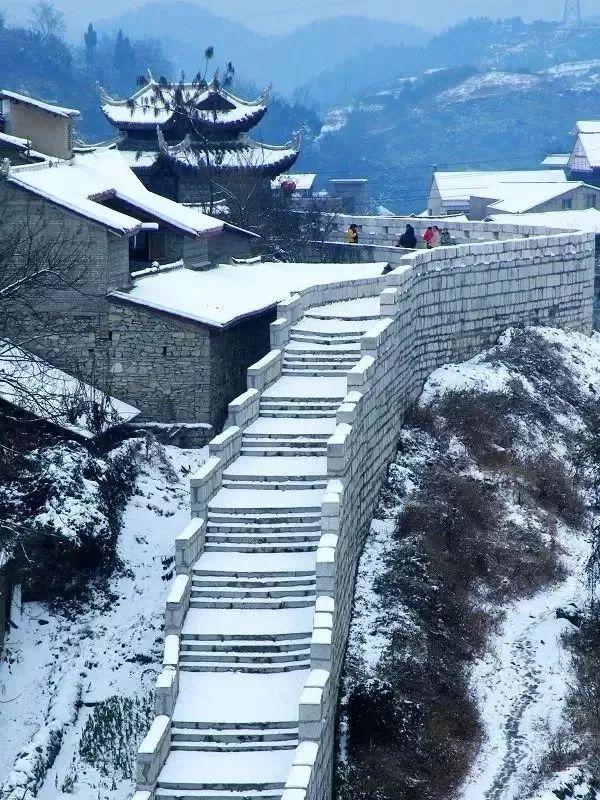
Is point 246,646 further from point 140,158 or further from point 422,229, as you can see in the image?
point 140,158

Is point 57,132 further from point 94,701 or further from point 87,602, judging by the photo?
point 94,701

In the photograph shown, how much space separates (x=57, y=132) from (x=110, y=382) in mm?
6926

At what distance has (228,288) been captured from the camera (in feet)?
105

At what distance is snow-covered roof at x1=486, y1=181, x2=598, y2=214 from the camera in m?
61.1

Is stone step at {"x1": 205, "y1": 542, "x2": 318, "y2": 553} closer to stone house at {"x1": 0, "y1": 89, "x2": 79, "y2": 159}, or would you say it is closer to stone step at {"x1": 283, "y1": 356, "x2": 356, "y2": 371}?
stone step at {"x1": 283, "y1": 356, "x2": 356, "y2": 371}

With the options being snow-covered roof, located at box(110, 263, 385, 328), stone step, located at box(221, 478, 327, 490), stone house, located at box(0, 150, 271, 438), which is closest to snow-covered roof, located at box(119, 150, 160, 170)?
snow-covered roof, located at box(110, 263, 385, 328)

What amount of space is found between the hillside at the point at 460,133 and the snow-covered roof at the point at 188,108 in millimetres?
111500

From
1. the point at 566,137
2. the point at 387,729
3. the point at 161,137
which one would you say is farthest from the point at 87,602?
the point at 566,137

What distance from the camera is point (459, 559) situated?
2658cm

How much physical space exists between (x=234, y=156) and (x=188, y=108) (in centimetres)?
202

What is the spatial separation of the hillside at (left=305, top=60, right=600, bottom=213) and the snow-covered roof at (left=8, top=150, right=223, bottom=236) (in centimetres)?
12852

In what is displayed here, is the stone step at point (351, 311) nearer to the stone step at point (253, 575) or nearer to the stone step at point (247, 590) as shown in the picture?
the stone step at point (253, 575)

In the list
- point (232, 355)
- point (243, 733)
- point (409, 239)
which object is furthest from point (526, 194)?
point (243, 733)

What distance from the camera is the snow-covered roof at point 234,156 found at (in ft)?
150
